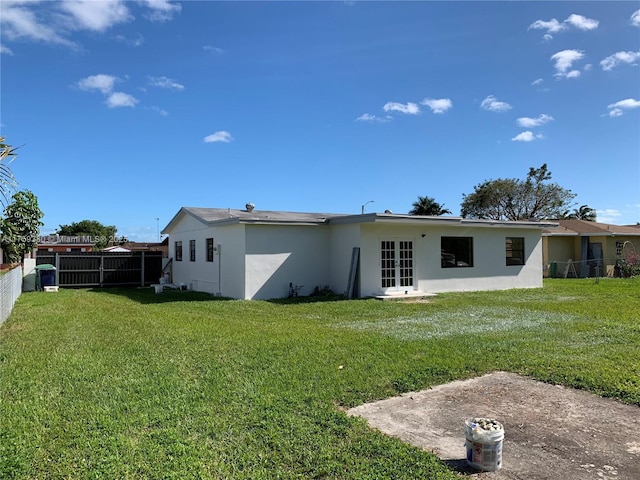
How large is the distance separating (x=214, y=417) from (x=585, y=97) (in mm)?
16388

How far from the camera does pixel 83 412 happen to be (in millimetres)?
4047

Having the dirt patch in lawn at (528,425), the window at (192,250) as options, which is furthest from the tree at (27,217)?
the dirt patch in lawn at (528,425)

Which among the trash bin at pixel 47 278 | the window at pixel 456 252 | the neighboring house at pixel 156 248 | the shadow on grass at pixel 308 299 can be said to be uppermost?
the neighboring house at pixel 156 248

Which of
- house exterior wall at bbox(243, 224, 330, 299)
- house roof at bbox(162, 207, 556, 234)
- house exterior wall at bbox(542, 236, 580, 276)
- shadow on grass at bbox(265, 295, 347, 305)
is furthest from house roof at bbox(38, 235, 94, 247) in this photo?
house exterior wall at bbox(542, 236, 580, 276)

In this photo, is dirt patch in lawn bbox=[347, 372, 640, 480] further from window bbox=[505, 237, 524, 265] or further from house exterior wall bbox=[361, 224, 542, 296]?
window bbox=[505, 237, 524, 265]

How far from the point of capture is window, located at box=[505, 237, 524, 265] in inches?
720

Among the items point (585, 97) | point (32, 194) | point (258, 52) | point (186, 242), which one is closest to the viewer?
point (258, 52)

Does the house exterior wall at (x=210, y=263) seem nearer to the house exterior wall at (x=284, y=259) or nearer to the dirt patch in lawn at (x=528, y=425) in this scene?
the house exterior wall at (x=284, y=259)

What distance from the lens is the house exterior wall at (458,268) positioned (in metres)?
14.7

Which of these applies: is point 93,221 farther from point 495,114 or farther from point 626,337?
point 626,337

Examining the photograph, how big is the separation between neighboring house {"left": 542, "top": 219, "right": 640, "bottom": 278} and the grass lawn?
1566 centimetres

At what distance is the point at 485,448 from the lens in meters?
3.08

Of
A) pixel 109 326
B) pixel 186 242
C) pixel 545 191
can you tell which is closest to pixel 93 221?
pixel 186 242

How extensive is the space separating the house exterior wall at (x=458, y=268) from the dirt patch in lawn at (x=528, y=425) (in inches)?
375
